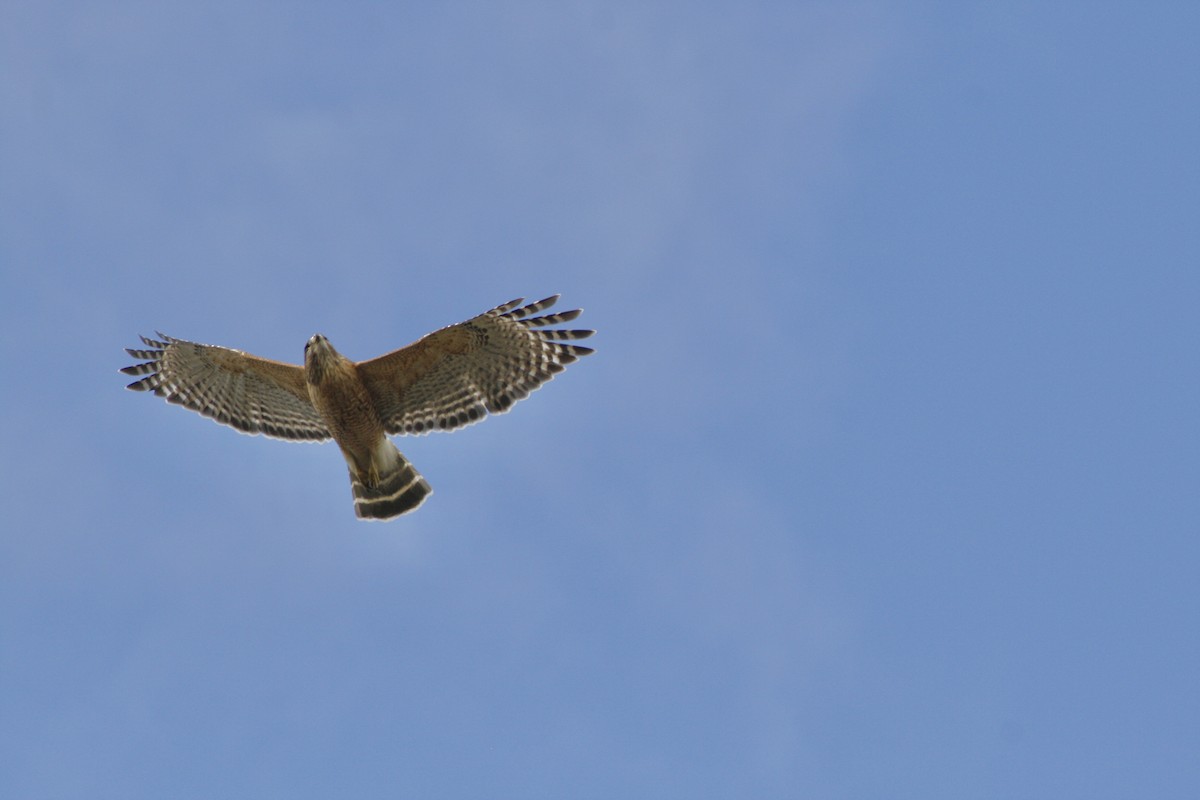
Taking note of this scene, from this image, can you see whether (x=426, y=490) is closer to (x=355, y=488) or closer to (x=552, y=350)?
(x=355, y=488)

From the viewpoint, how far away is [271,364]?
16.3 meters

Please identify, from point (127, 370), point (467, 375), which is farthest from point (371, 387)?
point (127, 370)

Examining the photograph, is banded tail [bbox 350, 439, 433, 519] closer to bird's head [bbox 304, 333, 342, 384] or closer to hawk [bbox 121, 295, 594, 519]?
hawk [bbox 121, 295, 594, 519]

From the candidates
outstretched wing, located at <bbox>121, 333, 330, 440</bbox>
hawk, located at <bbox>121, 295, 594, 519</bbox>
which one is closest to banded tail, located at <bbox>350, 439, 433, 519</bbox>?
hawk, located at <bbox>121, 295, 594, 519</bbox>

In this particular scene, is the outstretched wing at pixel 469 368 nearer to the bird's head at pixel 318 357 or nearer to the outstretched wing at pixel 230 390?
the bird's head at pixel 318 357

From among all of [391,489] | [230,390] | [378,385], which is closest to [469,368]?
[378,385]

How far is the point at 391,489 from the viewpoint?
54.7 ft

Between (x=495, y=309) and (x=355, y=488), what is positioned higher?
(x=495, y=309)

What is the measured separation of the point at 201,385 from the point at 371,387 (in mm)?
1997

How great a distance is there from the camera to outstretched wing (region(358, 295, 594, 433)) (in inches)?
634

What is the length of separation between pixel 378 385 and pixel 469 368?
0.96 meters

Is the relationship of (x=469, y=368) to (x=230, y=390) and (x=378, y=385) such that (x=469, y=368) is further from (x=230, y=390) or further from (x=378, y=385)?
(x=230, y=390)

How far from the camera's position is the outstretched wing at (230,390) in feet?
54.5

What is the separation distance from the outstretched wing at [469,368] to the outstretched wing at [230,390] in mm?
966
